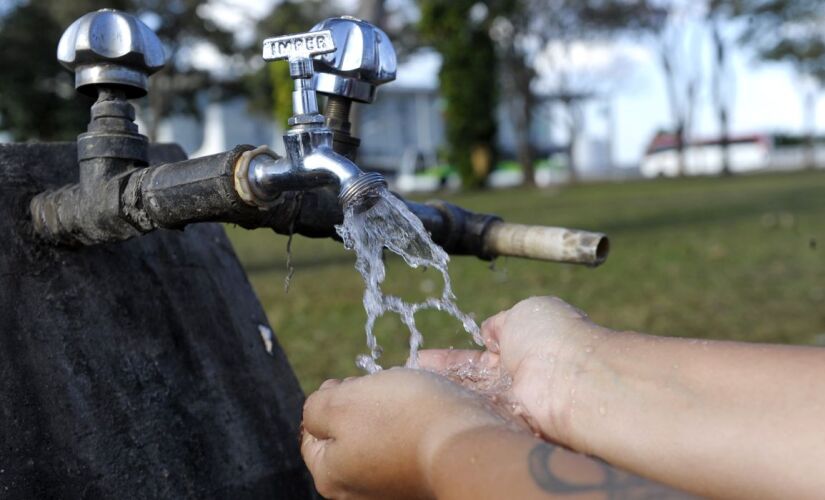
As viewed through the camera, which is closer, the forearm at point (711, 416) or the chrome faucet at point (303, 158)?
the forearm at point (711, 416)

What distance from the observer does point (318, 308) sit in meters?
5.36

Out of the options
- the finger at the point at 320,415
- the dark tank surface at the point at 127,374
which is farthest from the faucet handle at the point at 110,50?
the finger at the point at 320,415

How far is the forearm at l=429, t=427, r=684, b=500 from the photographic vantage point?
0.84 meters

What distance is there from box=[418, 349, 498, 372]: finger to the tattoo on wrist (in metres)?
0.45

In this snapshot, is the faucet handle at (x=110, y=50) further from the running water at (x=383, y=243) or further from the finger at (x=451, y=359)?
the finger at (x=451, y=359)

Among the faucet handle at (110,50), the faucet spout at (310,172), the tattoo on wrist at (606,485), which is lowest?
the tattoo on wrist at (606,485)

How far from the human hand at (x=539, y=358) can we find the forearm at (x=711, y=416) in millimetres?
30

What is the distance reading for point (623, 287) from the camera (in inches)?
234

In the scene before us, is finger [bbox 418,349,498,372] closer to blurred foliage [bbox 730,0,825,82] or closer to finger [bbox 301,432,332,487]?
finger [bbox 301,432,332,487]

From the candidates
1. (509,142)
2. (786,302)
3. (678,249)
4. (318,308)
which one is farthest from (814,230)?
(509,142)

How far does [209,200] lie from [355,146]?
A: 40 centimetres

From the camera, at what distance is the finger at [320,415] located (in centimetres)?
107

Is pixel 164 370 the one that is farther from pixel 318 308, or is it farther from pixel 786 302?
pixel 786 302

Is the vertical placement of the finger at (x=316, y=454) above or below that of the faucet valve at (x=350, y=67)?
below
